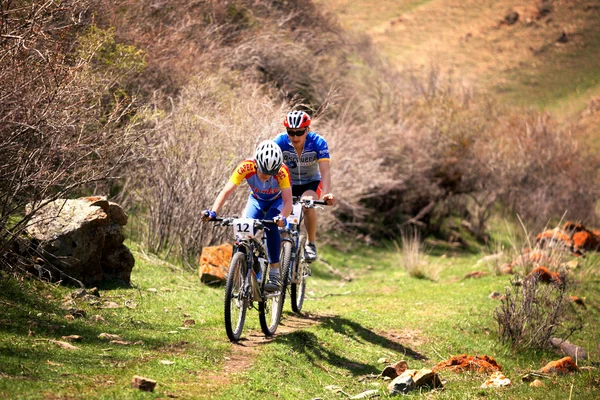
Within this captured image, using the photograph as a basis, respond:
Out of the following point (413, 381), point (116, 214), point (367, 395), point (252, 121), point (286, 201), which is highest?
point (252, 121)

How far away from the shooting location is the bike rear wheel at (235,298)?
7414mm

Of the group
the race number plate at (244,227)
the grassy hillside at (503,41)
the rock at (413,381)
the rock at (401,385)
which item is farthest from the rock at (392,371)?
the grassy hillside at (503,41)

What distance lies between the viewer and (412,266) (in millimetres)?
17406

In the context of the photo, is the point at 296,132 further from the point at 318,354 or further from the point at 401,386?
the point at 401,386

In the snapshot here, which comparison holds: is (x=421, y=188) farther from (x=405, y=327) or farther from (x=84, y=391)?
(x=84, y=391)

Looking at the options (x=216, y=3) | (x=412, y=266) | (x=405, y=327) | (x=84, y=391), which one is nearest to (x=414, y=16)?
(x=216, y=3)

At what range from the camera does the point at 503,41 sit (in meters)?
76.1

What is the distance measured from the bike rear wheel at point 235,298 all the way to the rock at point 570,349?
5.43 metres

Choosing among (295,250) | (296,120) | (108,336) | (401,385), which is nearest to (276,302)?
(295,250)

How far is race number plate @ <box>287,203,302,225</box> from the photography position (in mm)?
8516

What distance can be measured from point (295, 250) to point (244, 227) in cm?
141

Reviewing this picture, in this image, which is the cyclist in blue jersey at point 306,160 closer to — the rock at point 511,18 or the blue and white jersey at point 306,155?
the blue and white jersey at point 306,155

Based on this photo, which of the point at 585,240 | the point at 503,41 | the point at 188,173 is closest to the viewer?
the point at 188,173

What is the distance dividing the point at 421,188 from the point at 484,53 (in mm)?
52685
